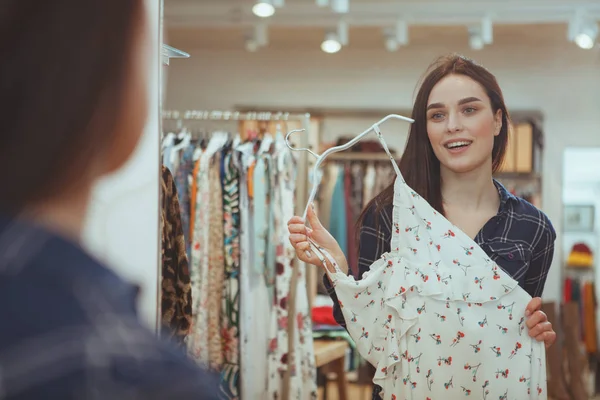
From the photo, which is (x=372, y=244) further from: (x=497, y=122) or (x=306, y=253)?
(x=497, y=122)

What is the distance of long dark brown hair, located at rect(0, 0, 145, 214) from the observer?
0.45m

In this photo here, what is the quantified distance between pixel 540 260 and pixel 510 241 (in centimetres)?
11

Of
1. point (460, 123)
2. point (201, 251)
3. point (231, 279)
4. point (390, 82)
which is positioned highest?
point (390, 82)

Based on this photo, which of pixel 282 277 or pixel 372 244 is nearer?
pixel 372 244

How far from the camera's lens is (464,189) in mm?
1881

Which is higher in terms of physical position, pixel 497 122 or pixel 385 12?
pixel 385 12

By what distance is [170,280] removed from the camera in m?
1.94

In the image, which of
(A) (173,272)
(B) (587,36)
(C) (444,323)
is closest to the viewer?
(C) (444,323)

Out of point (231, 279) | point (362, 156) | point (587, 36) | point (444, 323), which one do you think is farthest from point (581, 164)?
point (444, 323)

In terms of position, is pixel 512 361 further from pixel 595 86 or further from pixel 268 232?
pixel 595 86

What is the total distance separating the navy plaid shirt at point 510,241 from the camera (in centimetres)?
179

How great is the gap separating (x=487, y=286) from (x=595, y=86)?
200 inches

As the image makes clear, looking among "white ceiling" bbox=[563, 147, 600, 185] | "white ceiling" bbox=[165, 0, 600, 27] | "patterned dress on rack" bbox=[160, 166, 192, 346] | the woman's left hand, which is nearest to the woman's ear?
the woman's left hand

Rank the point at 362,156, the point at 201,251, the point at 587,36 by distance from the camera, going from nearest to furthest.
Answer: the point at 201,251
the point at 587,36
the point at 362,156
